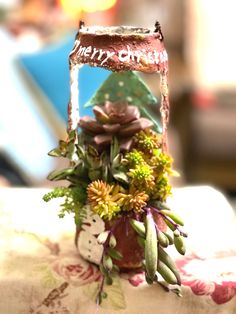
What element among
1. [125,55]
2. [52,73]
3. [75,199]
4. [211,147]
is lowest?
[211,147]

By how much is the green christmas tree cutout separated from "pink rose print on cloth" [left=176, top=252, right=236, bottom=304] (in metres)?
0.20

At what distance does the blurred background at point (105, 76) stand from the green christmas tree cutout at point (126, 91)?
0.82m

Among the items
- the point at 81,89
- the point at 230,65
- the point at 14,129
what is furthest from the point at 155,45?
the point at 230,65

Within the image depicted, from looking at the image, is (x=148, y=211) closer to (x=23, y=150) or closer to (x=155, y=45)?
(x=155, y=45)

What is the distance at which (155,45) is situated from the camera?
2.27ft

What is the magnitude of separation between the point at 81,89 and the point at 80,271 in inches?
39.5

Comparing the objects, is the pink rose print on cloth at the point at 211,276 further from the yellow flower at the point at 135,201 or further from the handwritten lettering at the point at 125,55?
the handwritten lettering at the point at 125,55

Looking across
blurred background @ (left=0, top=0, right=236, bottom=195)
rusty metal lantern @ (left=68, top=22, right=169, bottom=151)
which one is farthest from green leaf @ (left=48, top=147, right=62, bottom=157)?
blurred background @ (left=0, top=0, right=236, bottom=195)

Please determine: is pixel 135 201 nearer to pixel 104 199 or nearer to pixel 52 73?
pixel 104 199

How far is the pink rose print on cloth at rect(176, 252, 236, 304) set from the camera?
0.69 metres

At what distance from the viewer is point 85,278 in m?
0.72

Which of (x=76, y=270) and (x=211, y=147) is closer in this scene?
(x=76, y=270)

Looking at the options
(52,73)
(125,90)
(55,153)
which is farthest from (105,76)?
(55,153)

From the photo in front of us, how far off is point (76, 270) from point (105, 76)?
1.01 metres
